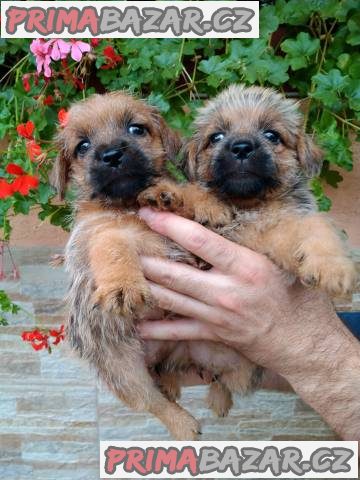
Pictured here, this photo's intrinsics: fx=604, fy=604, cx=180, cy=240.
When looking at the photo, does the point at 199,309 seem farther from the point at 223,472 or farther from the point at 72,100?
the point at 72,100

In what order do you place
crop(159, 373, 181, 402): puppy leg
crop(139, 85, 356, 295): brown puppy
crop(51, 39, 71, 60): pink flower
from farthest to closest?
crop(51, 39, 71, 60): pink flower → crop(159, 373, 181, 402): puppy leg → crop(139, 85, 356, 295): brown puppy

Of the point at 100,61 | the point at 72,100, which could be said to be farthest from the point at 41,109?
the point at 100,61

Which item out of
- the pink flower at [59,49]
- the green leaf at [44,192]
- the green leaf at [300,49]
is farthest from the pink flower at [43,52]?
the green leaf at [300,49]

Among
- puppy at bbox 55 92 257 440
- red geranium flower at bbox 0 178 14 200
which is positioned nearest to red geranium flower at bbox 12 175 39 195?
red geranium flower at bbox 0 178 14 200

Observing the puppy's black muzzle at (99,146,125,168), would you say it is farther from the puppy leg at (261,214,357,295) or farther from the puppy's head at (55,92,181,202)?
the puppy leg at (261,214,357,295)

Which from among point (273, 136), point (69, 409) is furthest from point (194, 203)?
point (69, 409)
